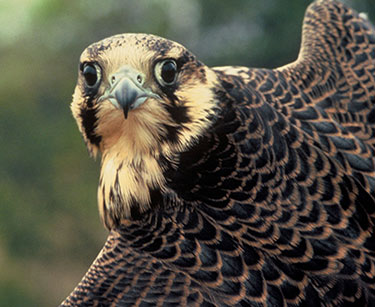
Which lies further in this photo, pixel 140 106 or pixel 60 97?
pixel 60 97

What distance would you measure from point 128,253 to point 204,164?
1.86 feet

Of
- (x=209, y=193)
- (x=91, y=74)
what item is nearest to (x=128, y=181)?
(x=209, y=193)

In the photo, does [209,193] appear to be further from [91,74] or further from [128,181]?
[91,74]

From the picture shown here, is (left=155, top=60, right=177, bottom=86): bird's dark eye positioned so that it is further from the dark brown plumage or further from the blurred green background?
the blurred green background

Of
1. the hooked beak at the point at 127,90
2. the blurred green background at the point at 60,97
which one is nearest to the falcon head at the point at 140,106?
the hooked beak at the point at 127,90

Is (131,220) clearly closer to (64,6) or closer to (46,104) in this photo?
(46,104)

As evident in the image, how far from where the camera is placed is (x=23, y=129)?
14.5 m

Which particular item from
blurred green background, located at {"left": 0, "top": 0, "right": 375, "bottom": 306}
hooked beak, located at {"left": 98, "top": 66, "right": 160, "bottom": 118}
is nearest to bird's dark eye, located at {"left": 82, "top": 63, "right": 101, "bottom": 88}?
hooked beak, located at {"left": 98, "top": 66, "right": 160, "bottom": 118}

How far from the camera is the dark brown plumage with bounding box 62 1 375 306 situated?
2625 millimetres

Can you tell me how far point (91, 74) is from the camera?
2816mm

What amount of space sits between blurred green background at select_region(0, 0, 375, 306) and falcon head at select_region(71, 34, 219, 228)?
9.69 m

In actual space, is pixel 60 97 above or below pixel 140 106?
above

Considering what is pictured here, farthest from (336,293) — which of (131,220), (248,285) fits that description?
(131,220)

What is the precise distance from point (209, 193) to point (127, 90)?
0.63 meters
